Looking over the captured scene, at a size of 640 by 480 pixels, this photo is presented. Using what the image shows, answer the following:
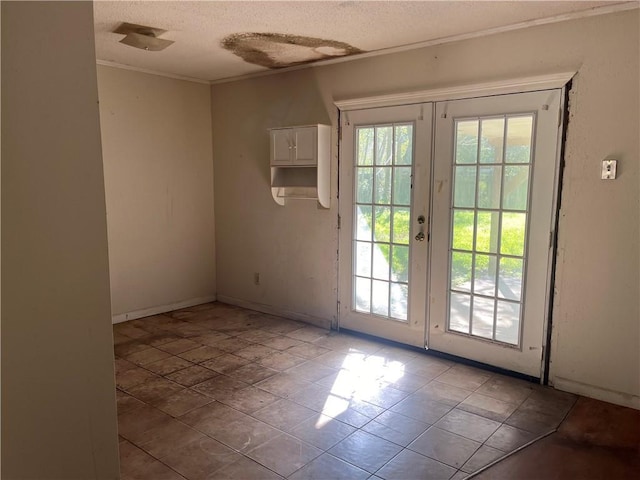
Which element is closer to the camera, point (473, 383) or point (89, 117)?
point (89, 117)

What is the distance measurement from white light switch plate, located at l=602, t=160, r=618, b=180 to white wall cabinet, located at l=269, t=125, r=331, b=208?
2210 mm

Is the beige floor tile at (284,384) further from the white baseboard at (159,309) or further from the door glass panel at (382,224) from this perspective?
the white baseboard at (159,309)

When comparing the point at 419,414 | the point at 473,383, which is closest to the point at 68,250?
the point at 419,414

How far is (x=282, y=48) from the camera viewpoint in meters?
3.94

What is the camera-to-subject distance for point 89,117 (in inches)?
48.5

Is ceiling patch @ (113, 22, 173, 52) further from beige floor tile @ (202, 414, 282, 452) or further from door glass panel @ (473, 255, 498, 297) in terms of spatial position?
door glass panel @ (473, 255, 498, 297)

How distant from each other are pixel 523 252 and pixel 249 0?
8.06ft

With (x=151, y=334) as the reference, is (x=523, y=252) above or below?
above

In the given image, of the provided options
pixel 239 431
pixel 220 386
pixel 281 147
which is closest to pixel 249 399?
pixel 220 386

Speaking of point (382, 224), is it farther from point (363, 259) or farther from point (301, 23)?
point (301, 23)

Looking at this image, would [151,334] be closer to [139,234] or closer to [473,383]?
[139,234]

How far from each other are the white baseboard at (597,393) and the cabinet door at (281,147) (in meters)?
2.88

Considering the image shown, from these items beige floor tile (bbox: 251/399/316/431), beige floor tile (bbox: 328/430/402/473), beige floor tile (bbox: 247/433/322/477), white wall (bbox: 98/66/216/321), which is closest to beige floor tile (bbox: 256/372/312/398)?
beige floor tile (bbox: 251/399/316/431)

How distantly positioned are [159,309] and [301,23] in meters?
3.31
